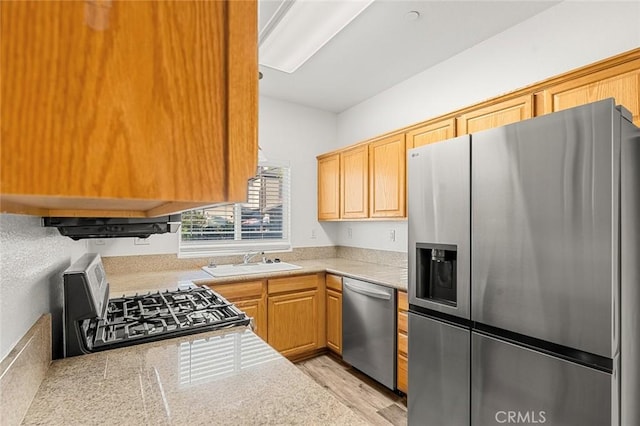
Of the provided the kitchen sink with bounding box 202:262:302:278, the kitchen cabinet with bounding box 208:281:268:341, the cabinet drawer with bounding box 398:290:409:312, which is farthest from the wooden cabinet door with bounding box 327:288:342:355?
the cabinet drawer with bounding box 398:290:409:312

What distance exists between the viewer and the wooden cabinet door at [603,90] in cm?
152

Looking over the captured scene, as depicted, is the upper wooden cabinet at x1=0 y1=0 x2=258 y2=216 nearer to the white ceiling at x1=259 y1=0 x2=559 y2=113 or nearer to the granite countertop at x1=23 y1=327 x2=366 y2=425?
the granite countertop at x1=23 y1=327 x2=366 y2=425

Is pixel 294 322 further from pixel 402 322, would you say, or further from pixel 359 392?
pixel 402 322

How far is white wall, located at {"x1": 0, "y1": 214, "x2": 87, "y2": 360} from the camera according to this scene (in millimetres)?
727

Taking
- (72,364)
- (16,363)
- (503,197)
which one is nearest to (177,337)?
(72,364)

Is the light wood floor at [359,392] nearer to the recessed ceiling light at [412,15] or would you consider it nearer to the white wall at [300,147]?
the white wall at [300,147]

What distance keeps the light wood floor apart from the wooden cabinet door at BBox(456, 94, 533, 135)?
6.60ft

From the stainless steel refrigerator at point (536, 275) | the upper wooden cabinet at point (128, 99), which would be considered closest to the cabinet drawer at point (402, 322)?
the stainless steel refrigerator at point (536, 275)

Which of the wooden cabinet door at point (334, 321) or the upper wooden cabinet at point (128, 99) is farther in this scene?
the wooden cabinet door at point (334, 321)

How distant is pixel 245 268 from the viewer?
10.4ft

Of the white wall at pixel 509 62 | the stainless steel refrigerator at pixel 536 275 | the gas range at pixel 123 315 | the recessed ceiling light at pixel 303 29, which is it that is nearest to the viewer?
the gas range at pixel 123 315

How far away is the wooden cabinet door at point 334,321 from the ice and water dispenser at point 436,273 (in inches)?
46.5

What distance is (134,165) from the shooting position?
0.90 feet

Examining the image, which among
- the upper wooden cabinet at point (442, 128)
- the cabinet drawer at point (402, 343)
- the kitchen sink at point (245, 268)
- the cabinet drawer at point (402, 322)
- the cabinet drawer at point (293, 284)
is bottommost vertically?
the cabinet drawer at point (402, 343)
